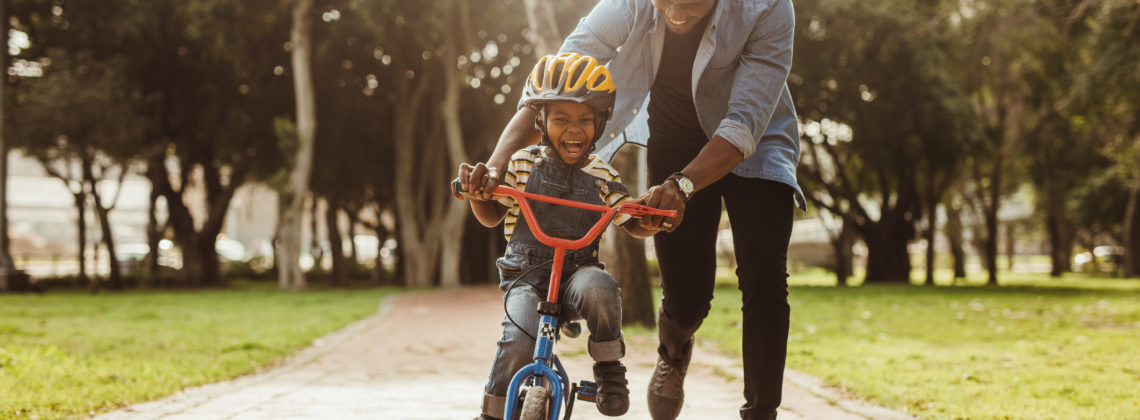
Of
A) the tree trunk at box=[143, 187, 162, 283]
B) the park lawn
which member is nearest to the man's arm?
the park lawn

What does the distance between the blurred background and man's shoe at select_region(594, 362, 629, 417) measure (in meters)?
15.4

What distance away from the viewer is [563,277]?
298 cm

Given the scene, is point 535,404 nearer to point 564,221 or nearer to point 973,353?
point 564,221

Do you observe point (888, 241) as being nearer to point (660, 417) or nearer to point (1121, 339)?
point (1121, 339)

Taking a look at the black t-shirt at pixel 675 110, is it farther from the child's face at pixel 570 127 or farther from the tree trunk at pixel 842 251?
the tree trunk at pixel 842 251

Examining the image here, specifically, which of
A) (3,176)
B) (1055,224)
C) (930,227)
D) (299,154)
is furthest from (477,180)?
(1055,224)

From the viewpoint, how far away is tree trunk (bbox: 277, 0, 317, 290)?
65.7ft

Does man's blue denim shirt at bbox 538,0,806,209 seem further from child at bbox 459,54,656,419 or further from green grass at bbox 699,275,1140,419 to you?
green grass at bbox 699,275,1140,419

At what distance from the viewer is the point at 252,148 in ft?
80.5

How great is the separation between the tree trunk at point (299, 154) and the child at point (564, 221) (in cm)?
1812

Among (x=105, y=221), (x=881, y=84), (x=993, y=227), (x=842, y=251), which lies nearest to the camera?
(x=881, y=84)

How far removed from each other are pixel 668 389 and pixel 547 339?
96 centimetres

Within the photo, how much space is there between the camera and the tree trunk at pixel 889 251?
A: 2657 cm

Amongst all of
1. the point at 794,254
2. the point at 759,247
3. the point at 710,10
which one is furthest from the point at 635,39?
the point at 794,254
